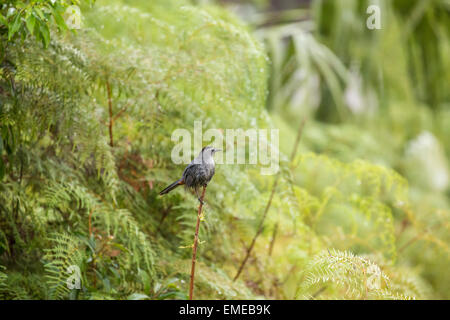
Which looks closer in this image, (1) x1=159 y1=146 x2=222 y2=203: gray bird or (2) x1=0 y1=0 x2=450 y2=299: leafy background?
(1) x1=159 y1=146 x2=222 y2=203: gray bird

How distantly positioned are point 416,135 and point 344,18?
1.41m

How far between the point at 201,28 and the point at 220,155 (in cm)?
37

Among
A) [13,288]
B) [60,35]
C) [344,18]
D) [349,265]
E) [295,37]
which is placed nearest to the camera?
[349,265]

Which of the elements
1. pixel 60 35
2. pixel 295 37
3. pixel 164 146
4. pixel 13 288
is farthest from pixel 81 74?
pixel 295 37

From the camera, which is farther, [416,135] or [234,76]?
[416,135]

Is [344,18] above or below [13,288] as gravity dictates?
above

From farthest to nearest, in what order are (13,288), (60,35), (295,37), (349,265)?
(295,37), (60,35), (13,288), (349,265)

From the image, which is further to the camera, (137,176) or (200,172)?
(137,176)

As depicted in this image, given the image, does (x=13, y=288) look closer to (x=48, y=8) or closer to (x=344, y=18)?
(x=48, y=8)

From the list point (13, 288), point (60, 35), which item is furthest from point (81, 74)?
point (13, 288)

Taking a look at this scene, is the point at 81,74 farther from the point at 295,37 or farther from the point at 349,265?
the point at 295,37

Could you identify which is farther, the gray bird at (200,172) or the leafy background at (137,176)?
the leafy background at (137,176)

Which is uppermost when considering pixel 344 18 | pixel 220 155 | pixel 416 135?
pixel 344 18

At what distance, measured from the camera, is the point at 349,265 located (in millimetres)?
837
